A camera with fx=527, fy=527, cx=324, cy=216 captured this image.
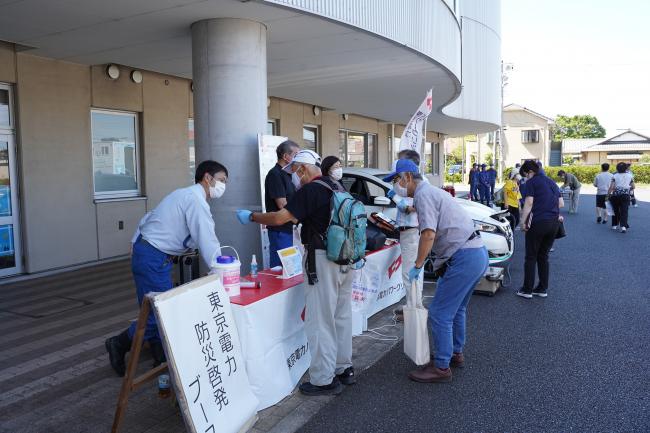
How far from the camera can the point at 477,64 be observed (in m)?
16.3

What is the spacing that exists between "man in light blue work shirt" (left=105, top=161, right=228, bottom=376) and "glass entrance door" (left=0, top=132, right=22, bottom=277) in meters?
4.58

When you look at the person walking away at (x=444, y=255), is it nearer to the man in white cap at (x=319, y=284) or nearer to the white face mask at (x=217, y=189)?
the man in white cap at (x=319, y=284)

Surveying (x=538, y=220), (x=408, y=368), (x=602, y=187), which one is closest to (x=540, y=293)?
(x=538, y=220)

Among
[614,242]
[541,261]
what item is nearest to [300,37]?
[541,261]

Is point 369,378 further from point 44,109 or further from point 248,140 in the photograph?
point 44,109

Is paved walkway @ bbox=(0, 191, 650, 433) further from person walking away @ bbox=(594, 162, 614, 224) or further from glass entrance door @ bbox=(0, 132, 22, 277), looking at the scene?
person walking away @ bbox=(594, 162, 614, 224)

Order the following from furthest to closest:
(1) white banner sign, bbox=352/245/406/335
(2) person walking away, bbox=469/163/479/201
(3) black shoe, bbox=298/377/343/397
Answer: (2) person walking away, bbox=469/163/479/201, (1) white banner sign, bbox=352/245/406/335, (3) black shoe, bbox=298/377/343/397

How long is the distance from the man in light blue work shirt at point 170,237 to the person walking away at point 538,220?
4.60 metres

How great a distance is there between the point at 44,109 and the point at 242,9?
4.12 metres

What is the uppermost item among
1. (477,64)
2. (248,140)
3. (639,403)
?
(477,64)

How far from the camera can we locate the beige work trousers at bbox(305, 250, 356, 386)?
13.3 ft

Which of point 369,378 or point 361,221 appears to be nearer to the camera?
point 361,221

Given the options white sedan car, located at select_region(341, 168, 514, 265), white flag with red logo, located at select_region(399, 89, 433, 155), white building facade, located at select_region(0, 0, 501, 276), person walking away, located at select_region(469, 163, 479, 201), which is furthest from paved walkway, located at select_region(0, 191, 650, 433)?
person walking away, located at select_region(469, 163, 479, 201)

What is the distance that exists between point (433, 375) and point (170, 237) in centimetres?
245
